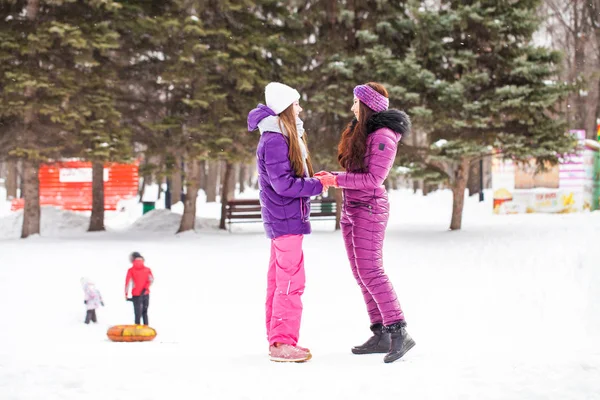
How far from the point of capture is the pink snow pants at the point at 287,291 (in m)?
5.55

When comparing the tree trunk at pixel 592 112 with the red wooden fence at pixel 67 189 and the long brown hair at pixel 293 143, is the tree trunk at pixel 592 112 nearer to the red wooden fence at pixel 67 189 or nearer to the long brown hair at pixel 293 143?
the red wooden fence at pixel 67 189

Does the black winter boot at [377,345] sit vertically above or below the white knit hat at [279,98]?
below

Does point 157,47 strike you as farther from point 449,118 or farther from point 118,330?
point 118,330

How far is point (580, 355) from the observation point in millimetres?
5434

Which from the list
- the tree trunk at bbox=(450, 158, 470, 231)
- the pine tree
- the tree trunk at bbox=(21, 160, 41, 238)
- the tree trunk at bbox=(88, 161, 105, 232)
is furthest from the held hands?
the tree trunk at bbox=(88, 161, 105, 232)

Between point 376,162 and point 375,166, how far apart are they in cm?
3

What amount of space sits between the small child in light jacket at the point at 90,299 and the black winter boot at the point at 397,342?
280 inches

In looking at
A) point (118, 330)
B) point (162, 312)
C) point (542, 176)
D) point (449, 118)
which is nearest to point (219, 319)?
point (162, 312)

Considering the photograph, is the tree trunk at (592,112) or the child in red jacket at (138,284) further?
the tree trunk at (592,112)

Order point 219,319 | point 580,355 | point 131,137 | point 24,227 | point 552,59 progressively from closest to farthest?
point 580,355 < point 219,319 < point 552,59 < point 24,227 < point 131,137

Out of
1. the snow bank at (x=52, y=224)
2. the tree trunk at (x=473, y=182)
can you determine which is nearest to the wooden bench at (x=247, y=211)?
the snow bank at (x=52, y=224)

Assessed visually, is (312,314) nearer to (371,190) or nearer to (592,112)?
(371,190)

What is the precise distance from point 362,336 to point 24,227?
47.6 ft

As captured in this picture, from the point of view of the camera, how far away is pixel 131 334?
9.47 metres
